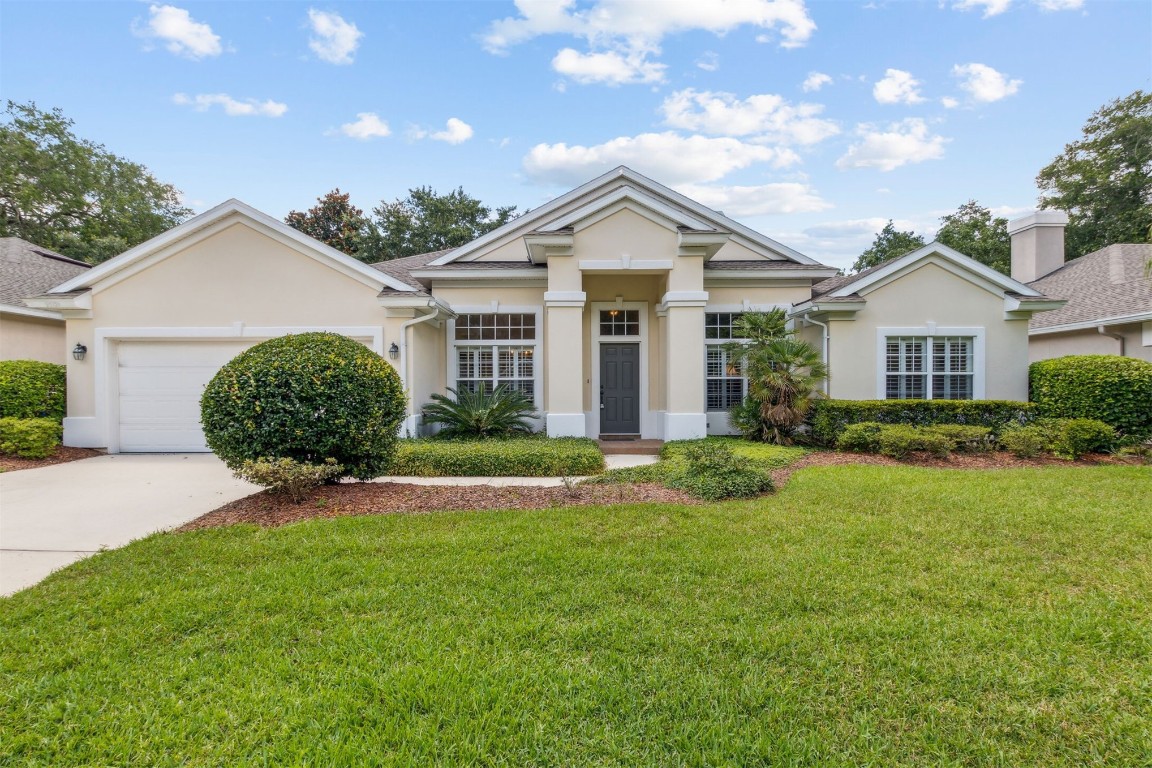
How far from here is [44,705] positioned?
2.56m

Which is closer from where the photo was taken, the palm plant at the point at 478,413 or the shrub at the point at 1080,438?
the shrub at the point at 1080,438

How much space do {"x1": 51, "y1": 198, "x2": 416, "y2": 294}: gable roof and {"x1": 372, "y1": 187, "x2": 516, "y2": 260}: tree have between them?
72.0 feet

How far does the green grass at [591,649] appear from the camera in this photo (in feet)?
7.63

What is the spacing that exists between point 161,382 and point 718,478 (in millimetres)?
11300

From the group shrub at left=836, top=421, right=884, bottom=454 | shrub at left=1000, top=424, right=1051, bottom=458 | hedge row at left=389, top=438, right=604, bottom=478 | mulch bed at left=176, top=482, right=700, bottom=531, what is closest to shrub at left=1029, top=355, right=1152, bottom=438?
shrub at left=1000, top=424, right=1051, bottom=458

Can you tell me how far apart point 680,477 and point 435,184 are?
32.1 meters

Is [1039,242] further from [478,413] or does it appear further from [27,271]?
[27,271]

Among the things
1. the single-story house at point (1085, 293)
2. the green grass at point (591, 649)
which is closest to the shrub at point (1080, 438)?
the single-story house at point (1085, 293)

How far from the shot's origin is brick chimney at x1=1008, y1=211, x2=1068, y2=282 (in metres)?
16.7

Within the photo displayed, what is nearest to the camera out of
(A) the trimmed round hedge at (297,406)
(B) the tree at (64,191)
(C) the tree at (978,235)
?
(A) the trimmed round hedge at (297,406)

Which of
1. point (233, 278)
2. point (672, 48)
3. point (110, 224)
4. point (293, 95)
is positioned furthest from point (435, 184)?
point (233, 278)

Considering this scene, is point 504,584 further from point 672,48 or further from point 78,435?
point 672,48

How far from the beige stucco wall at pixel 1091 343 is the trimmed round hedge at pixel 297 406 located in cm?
1621

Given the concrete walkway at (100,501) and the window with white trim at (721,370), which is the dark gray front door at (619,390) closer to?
the window with white trim at (721,370)
